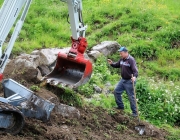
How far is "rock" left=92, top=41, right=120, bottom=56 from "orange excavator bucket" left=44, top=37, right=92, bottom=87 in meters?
4.38

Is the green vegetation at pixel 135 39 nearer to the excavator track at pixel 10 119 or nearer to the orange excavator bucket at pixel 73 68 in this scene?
the orange excavator bucket at pixel 73 68

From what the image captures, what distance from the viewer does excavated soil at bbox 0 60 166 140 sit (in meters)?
6.30

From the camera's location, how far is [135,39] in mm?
13672

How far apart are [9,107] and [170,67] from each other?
26.0 feet

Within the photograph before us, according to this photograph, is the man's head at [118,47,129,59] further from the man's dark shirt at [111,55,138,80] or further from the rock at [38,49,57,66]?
the rock at [38,49,57,66]

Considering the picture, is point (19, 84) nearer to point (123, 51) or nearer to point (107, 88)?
point (123, 51)

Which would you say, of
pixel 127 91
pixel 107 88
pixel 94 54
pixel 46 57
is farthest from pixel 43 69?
pixel 94 54

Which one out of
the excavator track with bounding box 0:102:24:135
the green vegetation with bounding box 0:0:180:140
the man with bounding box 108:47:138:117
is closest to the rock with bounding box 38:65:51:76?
the green vegetation with bounding box 0:0:180:140

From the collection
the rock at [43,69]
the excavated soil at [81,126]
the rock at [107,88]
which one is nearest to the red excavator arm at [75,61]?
the excavated soil at [81,126]

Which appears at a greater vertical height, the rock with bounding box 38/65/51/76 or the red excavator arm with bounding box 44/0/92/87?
the red excavator arm with bounding box 44/0/92/87

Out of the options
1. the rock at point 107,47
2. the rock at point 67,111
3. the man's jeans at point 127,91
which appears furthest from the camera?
the rock at point 107,47

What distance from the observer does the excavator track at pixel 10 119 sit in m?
5.71

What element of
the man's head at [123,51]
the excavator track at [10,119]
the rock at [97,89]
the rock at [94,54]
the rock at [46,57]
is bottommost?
the rock at [97,89]

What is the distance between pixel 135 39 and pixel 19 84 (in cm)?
772
